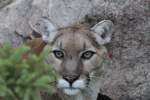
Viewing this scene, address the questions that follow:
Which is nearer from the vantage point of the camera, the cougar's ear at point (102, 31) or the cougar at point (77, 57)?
the cougar at point (77, 57)

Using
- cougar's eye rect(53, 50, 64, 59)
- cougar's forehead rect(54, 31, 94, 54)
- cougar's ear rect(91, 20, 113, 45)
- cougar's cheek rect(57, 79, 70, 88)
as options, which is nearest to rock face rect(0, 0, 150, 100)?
cougar's ear rect(91, 20, 113, 45)

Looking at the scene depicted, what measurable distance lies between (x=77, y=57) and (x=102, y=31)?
2.59 feet

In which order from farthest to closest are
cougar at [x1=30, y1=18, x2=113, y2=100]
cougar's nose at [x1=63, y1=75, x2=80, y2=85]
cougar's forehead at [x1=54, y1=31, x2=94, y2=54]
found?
cougar's forehead at [x1=54, y1=31, x2=94, y2=54]
cougar at [x1=30, y1=18, x2=113, y2=100]
cougar's nose at [x1=63, y1=75, x2=80, y2=85]

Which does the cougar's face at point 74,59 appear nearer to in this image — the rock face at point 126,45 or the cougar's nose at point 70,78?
the cougar's nose at point 70,78

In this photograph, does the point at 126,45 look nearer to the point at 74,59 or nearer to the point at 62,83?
the point at 74,59

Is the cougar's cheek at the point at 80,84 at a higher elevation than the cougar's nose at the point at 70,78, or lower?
lower

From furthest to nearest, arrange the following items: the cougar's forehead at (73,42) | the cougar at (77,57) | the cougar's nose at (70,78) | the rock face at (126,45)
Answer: the rock face at (126,45) → the cougar's forehead at (73,42) → the cougar at (77,57) → the cougar's nose at (70,78)

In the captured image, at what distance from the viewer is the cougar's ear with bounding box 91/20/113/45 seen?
719 centimetres

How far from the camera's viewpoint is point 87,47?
6.82 metres

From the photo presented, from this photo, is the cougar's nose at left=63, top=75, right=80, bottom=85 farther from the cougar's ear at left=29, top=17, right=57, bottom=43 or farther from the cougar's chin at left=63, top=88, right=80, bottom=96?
the cougar's ear at left=29, top=17, right=57, bottom=43

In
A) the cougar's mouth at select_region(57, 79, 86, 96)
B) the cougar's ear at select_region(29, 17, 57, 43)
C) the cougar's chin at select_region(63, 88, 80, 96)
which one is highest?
the cougar's ear at select_region(29, 17, 57, 43)

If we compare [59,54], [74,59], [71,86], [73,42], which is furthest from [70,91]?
[73,42]

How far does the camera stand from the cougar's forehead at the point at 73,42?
6.70 meters

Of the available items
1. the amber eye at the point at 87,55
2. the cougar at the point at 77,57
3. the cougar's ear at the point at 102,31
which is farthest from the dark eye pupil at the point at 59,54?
the cougar's ear at the point at 102,31
